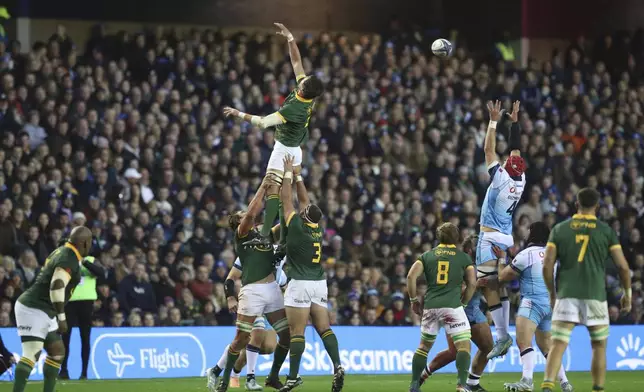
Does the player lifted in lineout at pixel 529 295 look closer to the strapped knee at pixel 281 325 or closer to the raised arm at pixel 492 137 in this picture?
the raised arm at pixel 492 137

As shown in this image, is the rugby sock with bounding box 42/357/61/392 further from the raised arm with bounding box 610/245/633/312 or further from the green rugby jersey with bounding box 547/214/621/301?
the raised arm with bounding box 610/245/633/312

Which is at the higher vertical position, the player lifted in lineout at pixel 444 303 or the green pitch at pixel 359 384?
the player lifted in lineout at pixel 444 303

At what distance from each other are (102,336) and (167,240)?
3434mm

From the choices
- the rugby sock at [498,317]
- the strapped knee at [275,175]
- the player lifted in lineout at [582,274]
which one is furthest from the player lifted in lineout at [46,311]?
the rugby sock at [498,317]

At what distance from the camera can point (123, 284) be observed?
72.6 feet

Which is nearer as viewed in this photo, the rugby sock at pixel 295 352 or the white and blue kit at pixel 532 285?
the rugby sock at pixel 295 352

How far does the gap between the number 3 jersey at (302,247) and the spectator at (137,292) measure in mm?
7161

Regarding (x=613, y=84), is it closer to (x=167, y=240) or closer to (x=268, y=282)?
(x=167, y=240)

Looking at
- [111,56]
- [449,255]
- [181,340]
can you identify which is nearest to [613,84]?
[111,56]

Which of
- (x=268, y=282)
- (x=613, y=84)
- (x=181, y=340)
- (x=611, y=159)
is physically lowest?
(x=181, y=340)

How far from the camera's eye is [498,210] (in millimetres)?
17125

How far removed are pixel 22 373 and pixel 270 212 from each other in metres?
4.23

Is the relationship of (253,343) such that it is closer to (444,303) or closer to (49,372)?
(444,303)

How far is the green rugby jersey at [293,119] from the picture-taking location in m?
16.2
